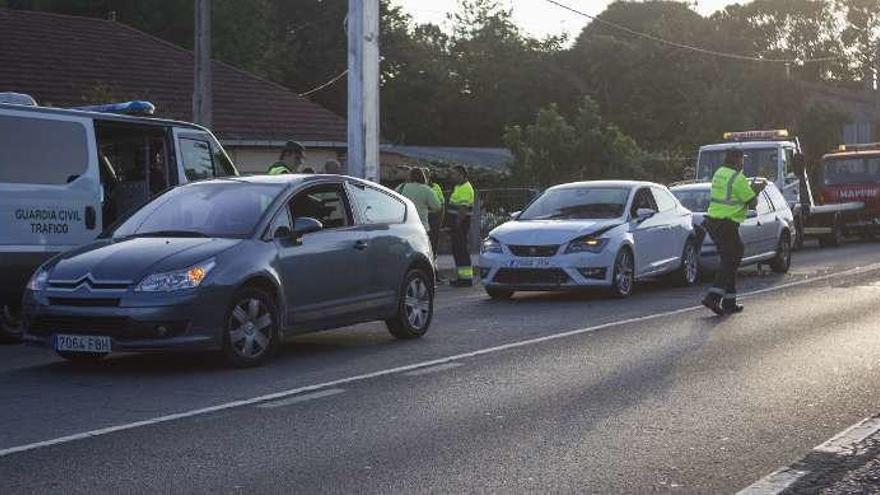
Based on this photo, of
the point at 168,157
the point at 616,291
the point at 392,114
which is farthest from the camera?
the point at 392,114

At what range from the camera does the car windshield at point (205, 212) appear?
10.7m

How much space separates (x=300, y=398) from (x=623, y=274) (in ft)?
27.6

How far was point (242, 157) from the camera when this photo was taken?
30.5 meters

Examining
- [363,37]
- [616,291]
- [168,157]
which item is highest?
[363,37]

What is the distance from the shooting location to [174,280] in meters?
9.81

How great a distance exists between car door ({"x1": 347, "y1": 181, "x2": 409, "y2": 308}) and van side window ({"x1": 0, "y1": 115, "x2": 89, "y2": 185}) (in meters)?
2.69

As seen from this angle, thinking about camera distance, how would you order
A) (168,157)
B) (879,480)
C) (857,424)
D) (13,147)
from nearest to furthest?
(879,480) < (857,424) < (13,147) < (168,157)

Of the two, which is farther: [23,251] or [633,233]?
[633,233]

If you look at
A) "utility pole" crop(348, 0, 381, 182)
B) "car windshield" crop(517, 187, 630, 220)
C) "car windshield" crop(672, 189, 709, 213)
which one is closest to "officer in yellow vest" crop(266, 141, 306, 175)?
"car windshield" crop(517, 187, 630, 220)

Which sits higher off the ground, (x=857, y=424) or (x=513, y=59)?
(x=513, y=59)

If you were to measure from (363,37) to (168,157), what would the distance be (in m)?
7.66

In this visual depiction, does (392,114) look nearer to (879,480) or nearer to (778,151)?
(778,151)

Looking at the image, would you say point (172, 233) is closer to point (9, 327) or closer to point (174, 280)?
point (174, 280)

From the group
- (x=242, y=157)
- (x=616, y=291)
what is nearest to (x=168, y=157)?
(x=616, y=291)
